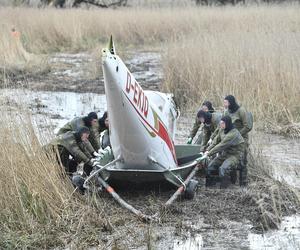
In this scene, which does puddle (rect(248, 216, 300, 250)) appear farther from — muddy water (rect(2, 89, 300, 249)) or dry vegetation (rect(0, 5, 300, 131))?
dry vegetation (rect(0, 5, 300, 131))

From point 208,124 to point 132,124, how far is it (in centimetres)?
263

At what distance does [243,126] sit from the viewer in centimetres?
1023

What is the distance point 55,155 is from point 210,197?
215cm

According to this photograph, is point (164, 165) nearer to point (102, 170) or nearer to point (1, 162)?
point (102, 170)

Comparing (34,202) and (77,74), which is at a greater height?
(34,202)

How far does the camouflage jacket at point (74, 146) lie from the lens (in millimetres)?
9094

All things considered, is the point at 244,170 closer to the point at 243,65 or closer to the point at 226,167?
the point at 226,167

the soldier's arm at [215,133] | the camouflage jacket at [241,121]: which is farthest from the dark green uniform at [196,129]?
the camouflage jacket at [241,121]

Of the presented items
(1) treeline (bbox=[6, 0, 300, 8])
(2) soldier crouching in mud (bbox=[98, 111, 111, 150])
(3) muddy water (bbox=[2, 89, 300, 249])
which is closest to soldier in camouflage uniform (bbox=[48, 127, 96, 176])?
(2) soldier crouching in mud (bbox=[98, 111, 111, 150])

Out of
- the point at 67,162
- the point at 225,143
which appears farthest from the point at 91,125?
the point at 225,143

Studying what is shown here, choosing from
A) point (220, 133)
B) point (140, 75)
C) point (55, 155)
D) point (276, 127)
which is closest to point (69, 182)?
point (55, 155)

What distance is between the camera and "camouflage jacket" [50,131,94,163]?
909cm

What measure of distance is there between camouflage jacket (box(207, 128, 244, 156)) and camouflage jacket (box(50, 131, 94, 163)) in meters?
1.62

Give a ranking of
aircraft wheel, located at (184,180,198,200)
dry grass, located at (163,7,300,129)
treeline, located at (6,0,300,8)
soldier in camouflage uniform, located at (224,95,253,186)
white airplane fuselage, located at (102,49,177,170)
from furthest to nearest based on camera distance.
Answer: treeline, located at (6,0,300,8) → dry grass, located at (163,7,300,129) → soldier in camouflage uniform, located at (224,95,253,186) → aircraft wheel, located at (184,180,198,200) → white airplane fuselage, located at (102,49,177,170)
